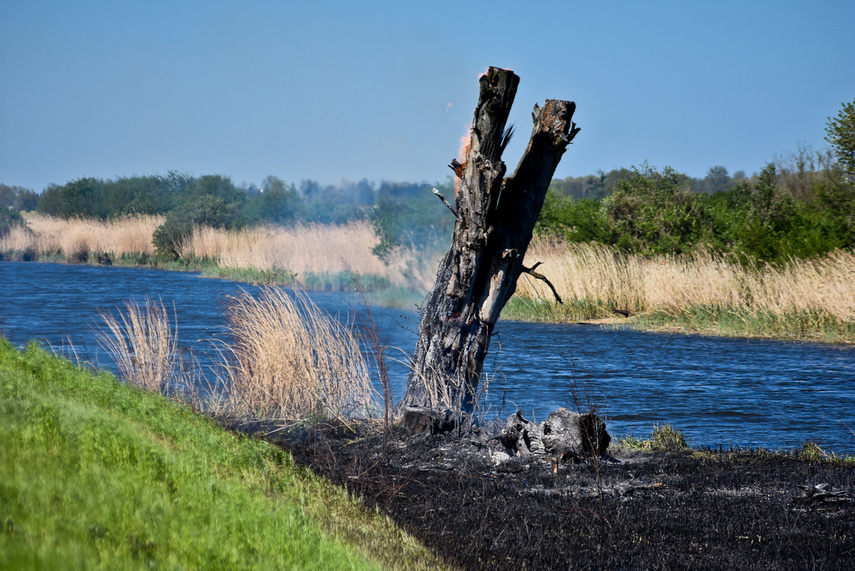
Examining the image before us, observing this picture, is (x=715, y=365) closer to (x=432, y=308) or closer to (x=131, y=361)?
(x=432, y=308)

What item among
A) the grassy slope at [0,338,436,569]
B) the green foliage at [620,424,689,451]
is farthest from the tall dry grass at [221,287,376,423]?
the green foliage at [620,424,689,451]

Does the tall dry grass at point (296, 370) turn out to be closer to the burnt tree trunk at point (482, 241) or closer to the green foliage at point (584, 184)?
the burnt tree trunk at point (482, 241)

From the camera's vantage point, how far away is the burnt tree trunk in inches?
329

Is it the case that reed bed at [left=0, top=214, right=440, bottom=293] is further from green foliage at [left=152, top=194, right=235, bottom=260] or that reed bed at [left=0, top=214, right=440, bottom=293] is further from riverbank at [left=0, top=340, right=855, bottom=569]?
riverbank at [left=0, top=340, right=855, bottom=569]

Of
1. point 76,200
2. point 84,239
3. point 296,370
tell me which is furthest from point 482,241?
point 76,200

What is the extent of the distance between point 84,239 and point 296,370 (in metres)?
34.5

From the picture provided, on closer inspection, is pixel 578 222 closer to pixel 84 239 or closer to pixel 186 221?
pixel 186 221

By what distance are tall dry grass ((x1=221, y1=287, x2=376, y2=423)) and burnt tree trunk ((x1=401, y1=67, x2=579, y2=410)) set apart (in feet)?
3.23

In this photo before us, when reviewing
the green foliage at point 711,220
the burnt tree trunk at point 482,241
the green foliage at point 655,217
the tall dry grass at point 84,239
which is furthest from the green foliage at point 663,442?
the tall dry grass at point 84,239

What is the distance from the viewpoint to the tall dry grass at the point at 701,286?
1780 cm

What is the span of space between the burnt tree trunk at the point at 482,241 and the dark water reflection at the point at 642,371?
0.58 metres

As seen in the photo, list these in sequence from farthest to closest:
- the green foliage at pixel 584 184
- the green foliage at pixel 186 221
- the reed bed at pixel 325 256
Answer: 1. the green foliage at pixel 584 184
2. the green foliage at pixel 186 221
3. the reed bed at pixel 325 256

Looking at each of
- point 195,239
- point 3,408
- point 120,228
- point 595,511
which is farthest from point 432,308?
point 120,228

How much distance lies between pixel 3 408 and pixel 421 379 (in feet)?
14.7
